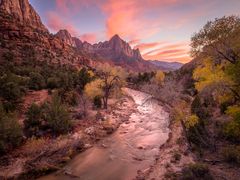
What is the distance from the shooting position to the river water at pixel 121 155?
14719mm

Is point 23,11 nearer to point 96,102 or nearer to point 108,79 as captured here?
point 108,79

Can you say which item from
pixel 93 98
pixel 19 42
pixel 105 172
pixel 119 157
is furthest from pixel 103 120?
pixel 19 42

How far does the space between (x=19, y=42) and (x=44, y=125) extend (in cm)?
5062

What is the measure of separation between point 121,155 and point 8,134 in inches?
418

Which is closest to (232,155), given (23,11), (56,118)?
(56,118)

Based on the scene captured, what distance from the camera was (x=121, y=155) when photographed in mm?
18188

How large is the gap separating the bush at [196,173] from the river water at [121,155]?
415cm

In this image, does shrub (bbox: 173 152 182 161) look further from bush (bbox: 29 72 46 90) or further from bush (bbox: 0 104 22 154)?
bush (bbox: 29 72 46 90)

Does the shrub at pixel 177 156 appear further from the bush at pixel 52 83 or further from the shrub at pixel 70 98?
the bush at pixel 52 83

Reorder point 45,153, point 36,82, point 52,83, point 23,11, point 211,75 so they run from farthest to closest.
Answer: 1. point 23,11
2. point 52,83
3. point 36,82
4. point 45,153
5. point 211,75

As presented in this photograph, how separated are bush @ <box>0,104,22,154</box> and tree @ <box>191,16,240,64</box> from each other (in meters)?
17.5

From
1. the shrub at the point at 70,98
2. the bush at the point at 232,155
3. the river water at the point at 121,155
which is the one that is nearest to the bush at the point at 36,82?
the shrub at the point at 70,98

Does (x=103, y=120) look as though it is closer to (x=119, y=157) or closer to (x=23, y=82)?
(x=119, y=157)

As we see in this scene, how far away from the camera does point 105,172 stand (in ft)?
49.5
